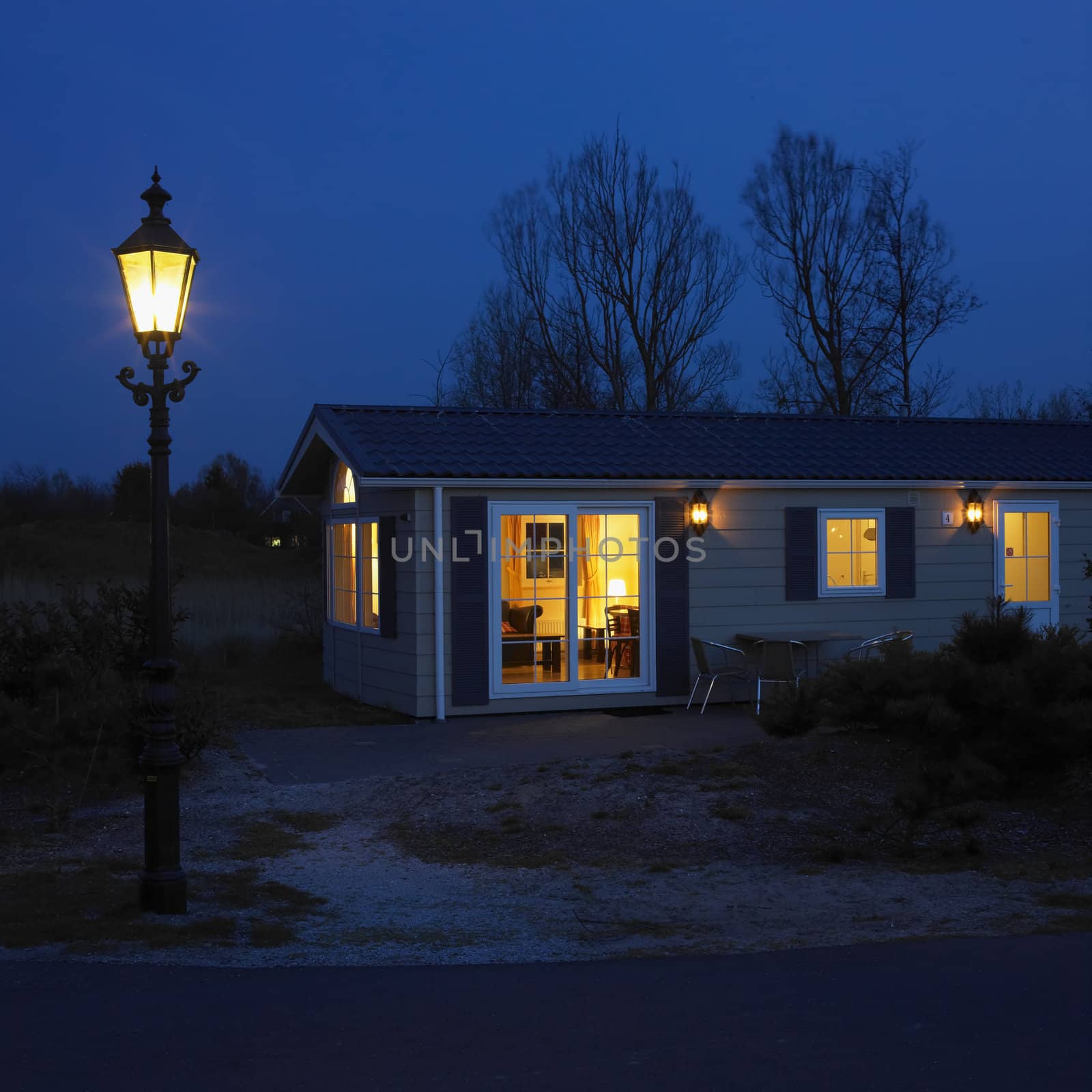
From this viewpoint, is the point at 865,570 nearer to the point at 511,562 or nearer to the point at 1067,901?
the point at 511,562

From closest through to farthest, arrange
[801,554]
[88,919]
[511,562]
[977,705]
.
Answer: [88,919]
[977,705]
[511,562]
[801,554]

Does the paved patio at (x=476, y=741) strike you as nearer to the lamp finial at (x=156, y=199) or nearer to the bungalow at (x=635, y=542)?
the bungalow at (x=635, y=542)

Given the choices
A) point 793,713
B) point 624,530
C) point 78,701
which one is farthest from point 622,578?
point 78,701

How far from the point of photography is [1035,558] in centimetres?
1517

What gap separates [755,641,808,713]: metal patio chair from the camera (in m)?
12.5

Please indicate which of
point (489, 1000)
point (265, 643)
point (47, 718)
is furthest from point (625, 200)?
point (489, 1000)

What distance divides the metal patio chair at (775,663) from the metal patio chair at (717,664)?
164 millimetres

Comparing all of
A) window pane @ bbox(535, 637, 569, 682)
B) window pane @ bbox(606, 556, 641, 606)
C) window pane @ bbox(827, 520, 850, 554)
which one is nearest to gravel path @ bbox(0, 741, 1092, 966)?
window pane @ bbox(535, 637, 569, 682)

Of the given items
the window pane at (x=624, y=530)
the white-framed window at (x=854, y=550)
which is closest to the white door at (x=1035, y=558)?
the white-framed window at (x=854, y=550)

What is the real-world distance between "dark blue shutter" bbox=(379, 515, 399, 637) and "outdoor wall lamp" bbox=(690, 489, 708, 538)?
10.3 feet

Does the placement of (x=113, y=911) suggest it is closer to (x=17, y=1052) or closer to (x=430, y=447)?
(x=17, y=1052)

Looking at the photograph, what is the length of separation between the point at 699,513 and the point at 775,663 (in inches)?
71.2

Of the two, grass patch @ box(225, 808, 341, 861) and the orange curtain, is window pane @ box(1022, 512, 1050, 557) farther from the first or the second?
grass patch @ box(225, 808, 341, 861)

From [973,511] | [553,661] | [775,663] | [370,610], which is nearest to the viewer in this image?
[775,663]
